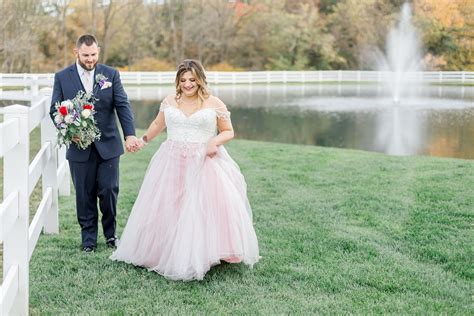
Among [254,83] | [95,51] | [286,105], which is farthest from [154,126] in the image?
[254,83]

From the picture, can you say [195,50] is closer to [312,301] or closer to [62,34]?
[62,34]

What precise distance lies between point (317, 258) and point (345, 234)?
840mm

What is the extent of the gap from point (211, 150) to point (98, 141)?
39.2 inches

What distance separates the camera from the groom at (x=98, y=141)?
5395mm

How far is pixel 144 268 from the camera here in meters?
5.13

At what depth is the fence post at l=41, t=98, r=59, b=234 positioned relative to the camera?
616cm

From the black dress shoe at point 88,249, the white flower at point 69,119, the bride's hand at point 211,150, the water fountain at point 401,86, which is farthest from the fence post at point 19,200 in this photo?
the water fountain at point 401,86

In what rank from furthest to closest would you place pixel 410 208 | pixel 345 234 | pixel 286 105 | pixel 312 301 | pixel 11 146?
pixel 286 105, pixel 410 208, pixel 345 234, pixel 312 301, pixel 11 146

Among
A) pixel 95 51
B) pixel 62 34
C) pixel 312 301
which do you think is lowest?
pixel 312 301

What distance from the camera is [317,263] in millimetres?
5289

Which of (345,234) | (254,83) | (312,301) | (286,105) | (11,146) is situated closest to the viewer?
(11,146)

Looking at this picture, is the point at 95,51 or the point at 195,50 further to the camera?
the point at 195,50

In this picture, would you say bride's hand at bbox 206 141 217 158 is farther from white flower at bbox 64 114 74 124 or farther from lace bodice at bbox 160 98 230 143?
white flower at bbox 64 114 74 124

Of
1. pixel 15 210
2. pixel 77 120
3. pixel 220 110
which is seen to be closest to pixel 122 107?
pixel 77 120
